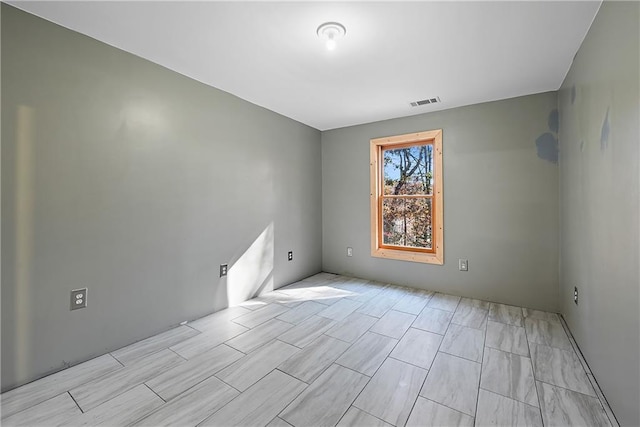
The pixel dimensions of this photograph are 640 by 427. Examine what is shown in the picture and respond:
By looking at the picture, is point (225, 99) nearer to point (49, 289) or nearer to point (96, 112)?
point (96, 112)

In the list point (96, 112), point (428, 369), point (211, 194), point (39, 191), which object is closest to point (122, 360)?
point (39, 191)

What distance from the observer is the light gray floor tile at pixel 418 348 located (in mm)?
2008

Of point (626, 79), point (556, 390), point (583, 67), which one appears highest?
point (583, 67)

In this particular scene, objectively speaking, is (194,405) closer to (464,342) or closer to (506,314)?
(464,342)

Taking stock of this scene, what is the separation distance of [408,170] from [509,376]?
2550 mm

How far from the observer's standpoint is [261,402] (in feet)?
5.21

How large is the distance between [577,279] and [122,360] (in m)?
3.45

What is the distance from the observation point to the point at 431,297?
3.29m

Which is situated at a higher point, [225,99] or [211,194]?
[225,99]

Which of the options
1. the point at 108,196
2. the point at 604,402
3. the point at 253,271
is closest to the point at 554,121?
the point at 604,402

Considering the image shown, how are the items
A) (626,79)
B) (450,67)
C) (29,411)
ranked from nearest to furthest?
(626,79)
(29,411)
(450,67)

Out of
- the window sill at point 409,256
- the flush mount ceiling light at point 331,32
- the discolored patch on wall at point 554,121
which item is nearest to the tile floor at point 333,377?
the window sill at point 409,256

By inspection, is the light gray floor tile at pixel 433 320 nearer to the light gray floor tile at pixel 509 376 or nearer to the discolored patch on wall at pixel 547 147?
the light gray floor tile at pixel 509 376

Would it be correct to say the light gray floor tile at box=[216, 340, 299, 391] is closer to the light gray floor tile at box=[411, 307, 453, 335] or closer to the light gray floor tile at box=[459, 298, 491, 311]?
the light gray floor tile at box=[411, 307, 453, 335]
